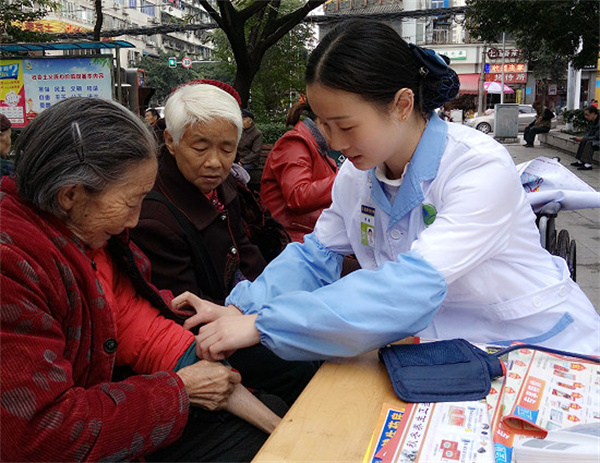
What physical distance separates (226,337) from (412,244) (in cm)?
54

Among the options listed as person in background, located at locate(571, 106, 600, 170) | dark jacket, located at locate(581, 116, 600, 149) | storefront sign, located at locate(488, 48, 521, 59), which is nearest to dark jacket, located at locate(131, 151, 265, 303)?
person in background, located at locate(571, 106, 600, 170)

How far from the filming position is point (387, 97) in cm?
160

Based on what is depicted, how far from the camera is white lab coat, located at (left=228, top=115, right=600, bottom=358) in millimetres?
1356

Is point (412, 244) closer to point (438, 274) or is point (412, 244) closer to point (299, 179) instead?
point (438, 274)

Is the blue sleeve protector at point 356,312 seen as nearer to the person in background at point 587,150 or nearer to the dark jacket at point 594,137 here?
the person in background at point 587,150

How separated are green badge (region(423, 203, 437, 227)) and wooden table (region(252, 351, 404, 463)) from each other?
42 centimetres

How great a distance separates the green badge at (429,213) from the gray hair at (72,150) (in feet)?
2.61

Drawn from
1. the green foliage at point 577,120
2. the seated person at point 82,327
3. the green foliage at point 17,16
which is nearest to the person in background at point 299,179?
the seated person at point 82,327

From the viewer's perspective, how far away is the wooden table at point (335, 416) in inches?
42.0

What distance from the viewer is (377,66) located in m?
1.57

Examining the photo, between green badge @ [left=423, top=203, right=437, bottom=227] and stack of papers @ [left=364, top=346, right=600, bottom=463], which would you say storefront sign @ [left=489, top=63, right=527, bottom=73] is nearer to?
green badge @ [left=423, top=203, right=437, bottom=227]

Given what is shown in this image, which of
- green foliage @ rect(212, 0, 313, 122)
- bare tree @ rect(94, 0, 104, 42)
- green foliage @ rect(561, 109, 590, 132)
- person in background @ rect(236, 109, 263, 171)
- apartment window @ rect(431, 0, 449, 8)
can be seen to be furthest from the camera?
apartment window @ rect(431, 0, 449, 8)

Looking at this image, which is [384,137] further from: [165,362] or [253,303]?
[165,362]

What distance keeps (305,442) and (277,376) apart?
3.01 ft
